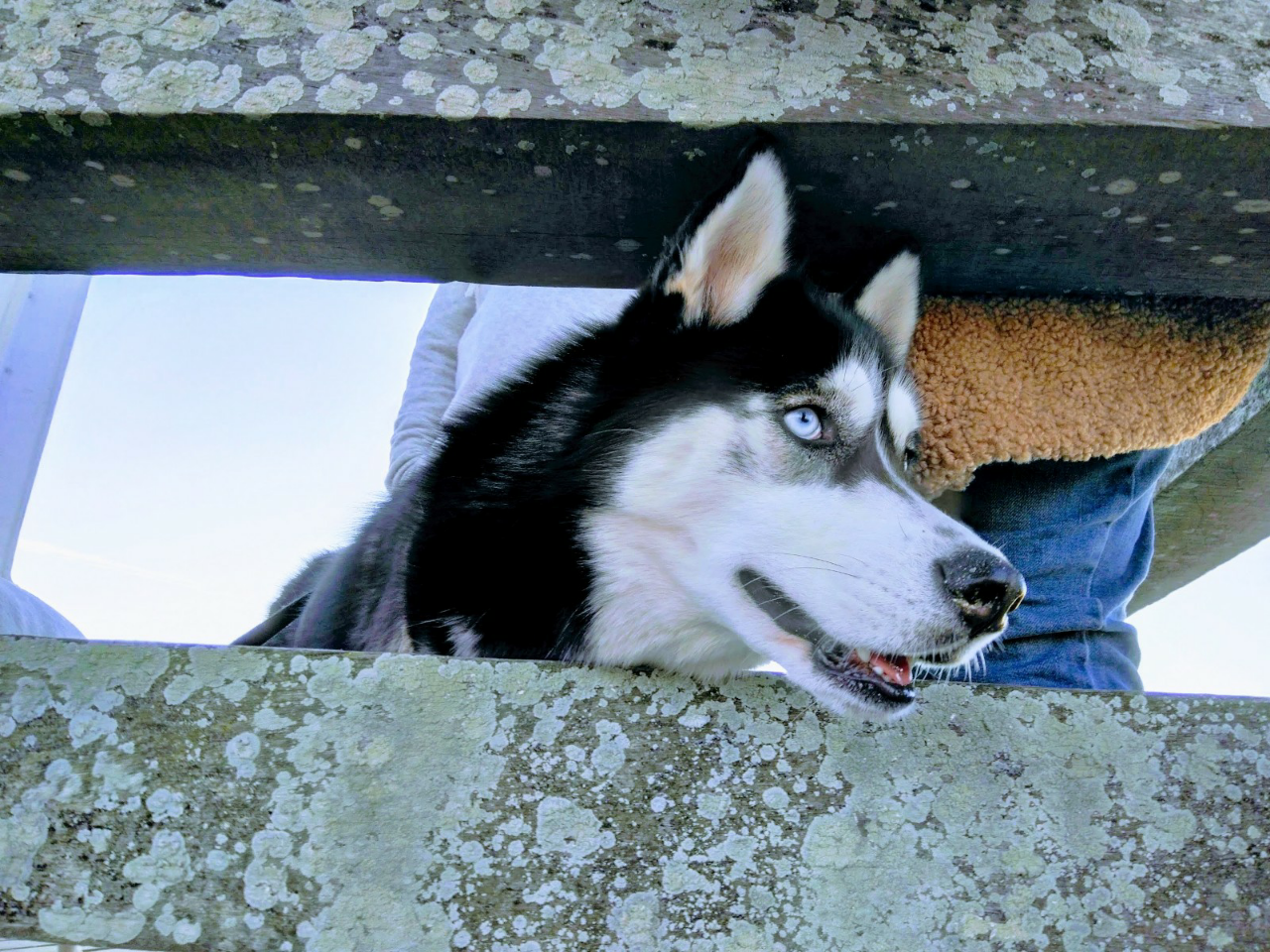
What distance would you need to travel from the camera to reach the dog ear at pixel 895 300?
1.47m

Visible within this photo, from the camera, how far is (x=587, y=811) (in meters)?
1.08

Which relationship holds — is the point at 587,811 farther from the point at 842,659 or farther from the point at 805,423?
the point at 805,423

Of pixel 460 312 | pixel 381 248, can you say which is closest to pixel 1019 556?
pixel 381 248

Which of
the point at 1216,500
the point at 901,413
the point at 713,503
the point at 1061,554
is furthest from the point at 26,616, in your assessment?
the point at 1216,500

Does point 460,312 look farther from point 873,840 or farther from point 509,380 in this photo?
point 873,840

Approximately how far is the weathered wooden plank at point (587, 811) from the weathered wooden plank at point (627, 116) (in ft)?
2.12

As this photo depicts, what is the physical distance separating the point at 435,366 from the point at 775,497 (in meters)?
1.78

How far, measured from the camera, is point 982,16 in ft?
4.15

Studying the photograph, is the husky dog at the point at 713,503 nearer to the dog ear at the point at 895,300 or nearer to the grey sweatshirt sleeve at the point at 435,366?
the dog ear at the point at 895,300

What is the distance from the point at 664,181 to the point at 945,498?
1.02 m

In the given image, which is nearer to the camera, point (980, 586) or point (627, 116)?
point (627, 116)

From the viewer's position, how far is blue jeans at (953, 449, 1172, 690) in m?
1.79

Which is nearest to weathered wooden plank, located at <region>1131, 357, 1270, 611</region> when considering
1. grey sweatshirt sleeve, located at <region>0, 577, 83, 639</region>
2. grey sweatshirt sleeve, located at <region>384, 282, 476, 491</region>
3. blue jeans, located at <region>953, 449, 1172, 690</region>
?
blue jeans, located at <region>953, 449, 1172, 690</region>

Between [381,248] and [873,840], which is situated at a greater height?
[381,248]
